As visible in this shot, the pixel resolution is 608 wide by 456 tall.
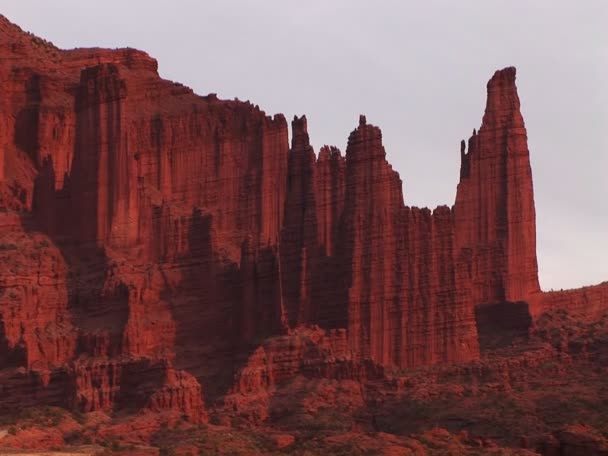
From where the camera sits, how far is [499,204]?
6944 inches

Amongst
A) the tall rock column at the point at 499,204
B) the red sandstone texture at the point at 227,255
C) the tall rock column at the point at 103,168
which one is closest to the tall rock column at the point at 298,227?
the red sandstone texture at the point at 227,255

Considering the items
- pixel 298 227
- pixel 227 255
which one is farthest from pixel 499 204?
pixel 227 255

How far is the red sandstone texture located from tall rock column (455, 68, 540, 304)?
0.11 meters

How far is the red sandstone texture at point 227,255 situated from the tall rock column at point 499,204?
0.11m

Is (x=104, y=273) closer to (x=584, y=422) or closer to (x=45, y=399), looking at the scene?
(x=45, y=399)

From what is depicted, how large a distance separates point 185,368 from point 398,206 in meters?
14.5

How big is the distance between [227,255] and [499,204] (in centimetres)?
1566

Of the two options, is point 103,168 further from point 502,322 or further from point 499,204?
point 502,322

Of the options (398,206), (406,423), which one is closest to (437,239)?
(398,206)

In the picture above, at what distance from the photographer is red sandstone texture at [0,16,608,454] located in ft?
536

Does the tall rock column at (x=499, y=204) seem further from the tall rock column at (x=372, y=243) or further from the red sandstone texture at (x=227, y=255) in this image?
the tall rock column at (x=372, y=243)

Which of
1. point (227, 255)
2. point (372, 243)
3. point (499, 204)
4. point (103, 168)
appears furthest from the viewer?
point (499, 204)

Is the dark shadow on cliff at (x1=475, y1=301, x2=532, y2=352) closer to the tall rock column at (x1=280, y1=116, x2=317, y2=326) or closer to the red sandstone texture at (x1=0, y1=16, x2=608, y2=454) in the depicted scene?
the red sandstone texture at (x1=0, y1=16, x2=608, y2=454)

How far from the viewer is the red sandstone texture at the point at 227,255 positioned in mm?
163375
